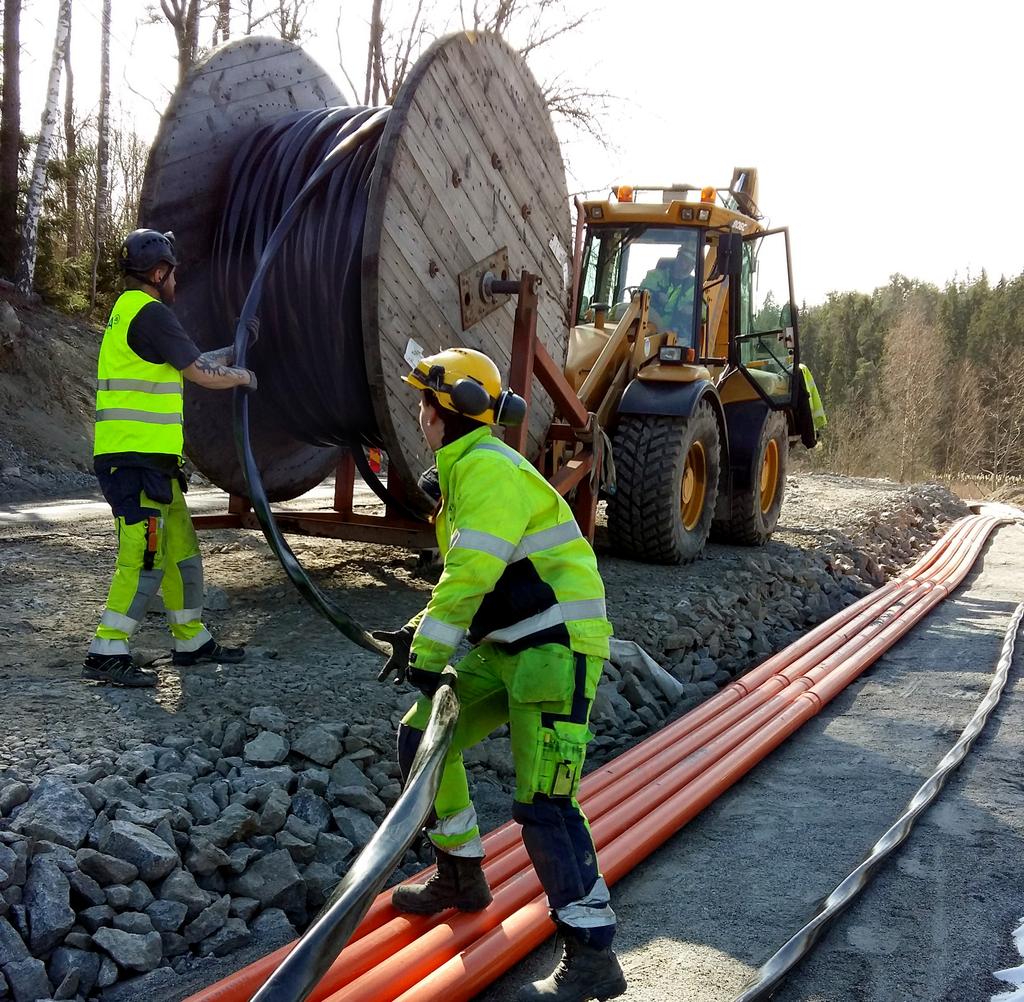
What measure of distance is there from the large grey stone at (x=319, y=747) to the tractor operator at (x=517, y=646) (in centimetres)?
101

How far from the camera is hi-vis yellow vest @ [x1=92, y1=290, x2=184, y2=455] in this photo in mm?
4625

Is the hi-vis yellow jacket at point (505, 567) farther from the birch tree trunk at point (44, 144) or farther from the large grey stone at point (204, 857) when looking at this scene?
the birch tree trunk at point (44, 144)

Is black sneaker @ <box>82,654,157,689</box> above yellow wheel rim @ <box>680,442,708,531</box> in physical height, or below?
below

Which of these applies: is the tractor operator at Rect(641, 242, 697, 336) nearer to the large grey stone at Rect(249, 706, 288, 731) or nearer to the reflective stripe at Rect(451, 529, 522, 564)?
the large grey stone at Rect(249, 706, 288, 731)

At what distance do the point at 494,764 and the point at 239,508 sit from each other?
2.77 metres

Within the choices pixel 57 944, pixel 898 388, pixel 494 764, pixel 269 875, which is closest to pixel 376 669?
pixel 494 764

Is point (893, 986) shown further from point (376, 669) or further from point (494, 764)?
point (376, 669)

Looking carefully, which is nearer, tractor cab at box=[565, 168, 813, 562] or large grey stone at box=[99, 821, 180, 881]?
large grey stone at box=[99, 821, 180, 881]

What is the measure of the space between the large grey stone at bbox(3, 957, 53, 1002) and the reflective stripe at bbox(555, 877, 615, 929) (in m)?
1.35

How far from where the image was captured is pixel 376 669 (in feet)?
16.5

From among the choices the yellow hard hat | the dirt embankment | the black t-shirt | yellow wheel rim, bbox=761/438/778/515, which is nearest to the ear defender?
the yellow hard hat

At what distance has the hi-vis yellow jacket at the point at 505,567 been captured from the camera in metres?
2.79

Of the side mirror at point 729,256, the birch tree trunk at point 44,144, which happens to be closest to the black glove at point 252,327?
the side mirror at point 729,256

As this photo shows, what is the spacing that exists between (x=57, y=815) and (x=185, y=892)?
0.47 m
